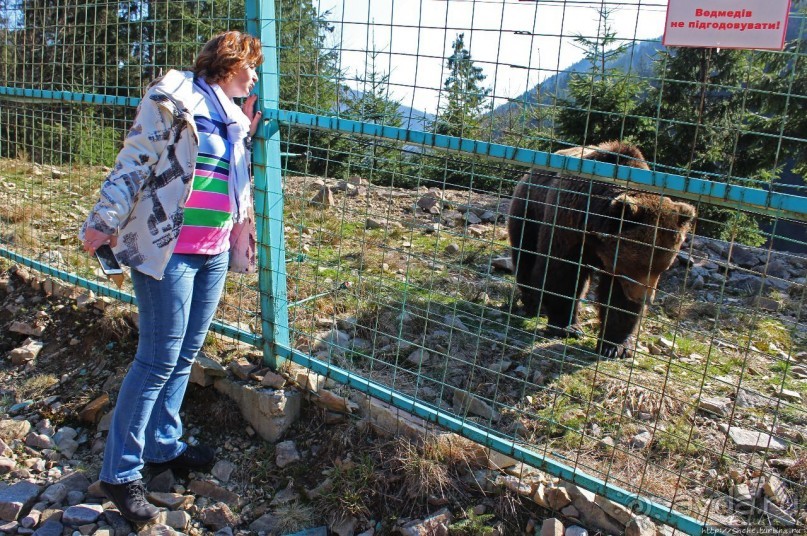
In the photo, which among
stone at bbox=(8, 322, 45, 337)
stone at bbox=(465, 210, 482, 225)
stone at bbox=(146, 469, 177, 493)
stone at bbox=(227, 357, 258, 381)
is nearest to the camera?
stone at bbox=(146, 469, 177, 493)

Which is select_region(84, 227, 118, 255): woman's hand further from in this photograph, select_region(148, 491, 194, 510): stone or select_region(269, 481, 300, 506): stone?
select_region(269, 481, 300, 506): stone

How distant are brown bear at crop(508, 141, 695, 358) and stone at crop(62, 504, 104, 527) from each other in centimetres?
249

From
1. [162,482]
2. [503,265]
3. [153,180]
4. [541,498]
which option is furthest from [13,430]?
[503,265]

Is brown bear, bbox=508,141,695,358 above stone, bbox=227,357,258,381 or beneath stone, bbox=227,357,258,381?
above

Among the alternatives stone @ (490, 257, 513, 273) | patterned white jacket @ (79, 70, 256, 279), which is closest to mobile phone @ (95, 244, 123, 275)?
patterned white jacket @ (79, 70, 256, 279)

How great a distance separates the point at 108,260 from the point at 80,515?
4.20ft

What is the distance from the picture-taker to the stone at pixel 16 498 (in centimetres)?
314

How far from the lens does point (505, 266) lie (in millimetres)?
6922

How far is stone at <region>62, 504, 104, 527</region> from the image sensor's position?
3076mm

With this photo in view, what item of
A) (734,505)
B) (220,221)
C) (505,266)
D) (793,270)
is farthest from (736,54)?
(220,221)

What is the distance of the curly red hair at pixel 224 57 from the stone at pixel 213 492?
2056 millimetres

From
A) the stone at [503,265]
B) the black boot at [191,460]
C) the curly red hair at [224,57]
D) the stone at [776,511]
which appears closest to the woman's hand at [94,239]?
the curly red hair at [224,57]

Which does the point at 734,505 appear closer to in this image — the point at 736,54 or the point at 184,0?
the point at 184,0

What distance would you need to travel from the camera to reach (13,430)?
12.2 ft
